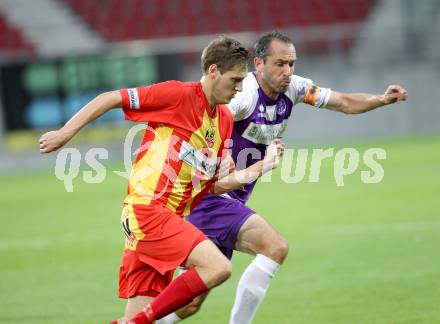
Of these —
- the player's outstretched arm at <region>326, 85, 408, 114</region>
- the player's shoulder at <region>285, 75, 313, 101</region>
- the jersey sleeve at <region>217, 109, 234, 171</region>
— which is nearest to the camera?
the jersey sleeve at <region>217, 109, 234, 171</region>

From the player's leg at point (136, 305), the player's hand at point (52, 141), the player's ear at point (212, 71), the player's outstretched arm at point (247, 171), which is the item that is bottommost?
the player's leg at point (136, 305)

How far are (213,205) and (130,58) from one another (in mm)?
15939

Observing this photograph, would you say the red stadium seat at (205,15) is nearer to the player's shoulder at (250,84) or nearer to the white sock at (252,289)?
the player's shoulder at (250,84)

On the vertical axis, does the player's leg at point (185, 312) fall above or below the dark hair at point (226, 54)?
below

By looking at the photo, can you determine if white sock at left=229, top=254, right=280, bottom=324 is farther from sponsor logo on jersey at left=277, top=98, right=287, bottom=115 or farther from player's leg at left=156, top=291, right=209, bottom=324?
sponsor logo on jersey at left=277, top=98, right=287, bottom=115

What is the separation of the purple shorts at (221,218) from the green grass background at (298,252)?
99 cm

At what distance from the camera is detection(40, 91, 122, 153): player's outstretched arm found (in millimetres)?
5668

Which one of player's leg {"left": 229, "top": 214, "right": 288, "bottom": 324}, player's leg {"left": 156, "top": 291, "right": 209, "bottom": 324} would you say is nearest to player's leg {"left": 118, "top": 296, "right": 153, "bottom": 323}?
player's leg {"left": 156, "top": 291, "right": 209, "bottom": 324}

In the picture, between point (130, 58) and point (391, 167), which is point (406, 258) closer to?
point (391, 167)

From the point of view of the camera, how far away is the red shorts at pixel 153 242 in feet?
19.4

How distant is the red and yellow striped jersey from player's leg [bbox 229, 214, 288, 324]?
0.78 meters

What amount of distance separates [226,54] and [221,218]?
1.51 meters

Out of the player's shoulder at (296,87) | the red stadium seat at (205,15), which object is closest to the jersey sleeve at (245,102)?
the player's shoulder at (296,87)

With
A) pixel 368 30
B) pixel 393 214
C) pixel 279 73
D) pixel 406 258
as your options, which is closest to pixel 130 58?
pixel 368 30
